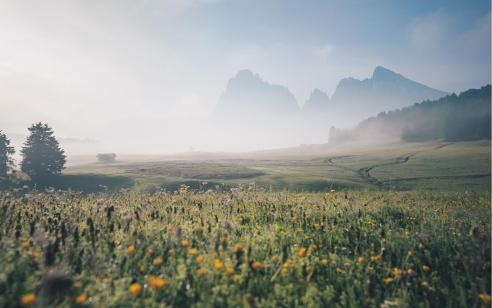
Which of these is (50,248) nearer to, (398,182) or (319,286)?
(319,286)

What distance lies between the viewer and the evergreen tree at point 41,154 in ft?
231

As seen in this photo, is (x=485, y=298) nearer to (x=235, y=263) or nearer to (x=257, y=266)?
(x=257, y=266)

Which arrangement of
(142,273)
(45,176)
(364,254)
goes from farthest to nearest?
(45,176) < (364,254) < (142,273)

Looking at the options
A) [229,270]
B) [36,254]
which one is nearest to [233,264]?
[229,270]

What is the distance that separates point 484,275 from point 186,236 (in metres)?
5.88

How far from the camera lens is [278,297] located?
15.1 feet

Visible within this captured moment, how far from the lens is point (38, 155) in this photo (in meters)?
71.2

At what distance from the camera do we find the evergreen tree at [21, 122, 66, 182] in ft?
231

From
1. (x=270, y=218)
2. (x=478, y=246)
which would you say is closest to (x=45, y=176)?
(x=270, y=218)

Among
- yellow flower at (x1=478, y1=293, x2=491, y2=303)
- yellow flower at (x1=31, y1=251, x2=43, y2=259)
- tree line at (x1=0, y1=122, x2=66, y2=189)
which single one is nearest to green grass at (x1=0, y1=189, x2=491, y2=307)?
yellow flower at (x1=31, y1=251, x2=43, y2=259)

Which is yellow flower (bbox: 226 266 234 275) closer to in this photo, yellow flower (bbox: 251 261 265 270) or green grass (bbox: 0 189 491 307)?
green grass (bbox: 0 189 491 307)

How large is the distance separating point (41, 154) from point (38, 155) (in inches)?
25.4

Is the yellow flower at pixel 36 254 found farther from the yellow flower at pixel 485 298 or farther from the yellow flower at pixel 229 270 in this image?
the yellow flower at pixel 485 298

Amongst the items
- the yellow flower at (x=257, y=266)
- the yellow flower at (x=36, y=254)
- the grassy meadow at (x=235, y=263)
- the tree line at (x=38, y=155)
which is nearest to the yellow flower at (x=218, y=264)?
the grassy meadow at (x=235, y=263)
